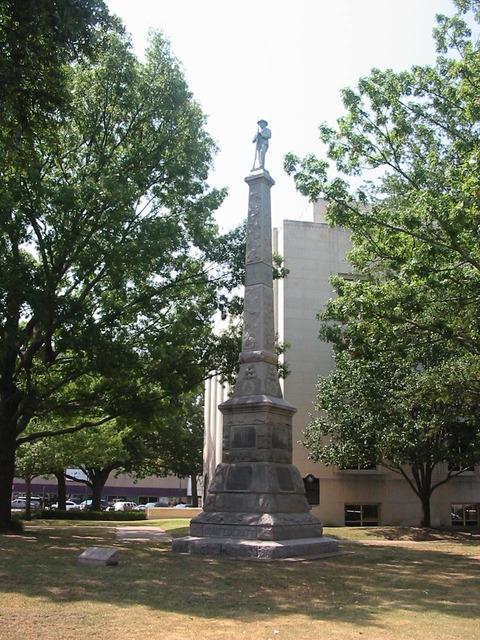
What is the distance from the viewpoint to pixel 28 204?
14703 mm

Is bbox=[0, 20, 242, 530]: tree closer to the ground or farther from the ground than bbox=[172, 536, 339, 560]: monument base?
farther from the ground

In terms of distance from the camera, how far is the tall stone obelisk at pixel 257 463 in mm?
11891

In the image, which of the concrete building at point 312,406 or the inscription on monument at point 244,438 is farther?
the concrete building at point 312,406

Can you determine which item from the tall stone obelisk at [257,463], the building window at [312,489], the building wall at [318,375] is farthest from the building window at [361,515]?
the tall stone obelisk at [257,463]

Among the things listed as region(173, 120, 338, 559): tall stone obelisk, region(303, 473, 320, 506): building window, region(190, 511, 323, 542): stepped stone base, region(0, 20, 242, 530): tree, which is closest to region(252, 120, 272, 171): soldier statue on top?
region(173, 120, 338, 559): tall stone obelisk

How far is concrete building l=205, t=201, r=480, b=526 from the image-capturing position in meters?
26.8

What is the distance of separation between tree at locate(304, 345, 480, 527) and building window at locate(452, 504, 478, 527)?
169 inches

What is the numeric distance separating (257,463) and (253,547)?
2.08 meters

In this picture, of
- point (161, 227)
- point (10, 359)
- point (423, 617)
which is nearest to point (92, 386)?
point (10, 359)

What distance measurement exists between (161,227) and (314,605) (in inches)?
408

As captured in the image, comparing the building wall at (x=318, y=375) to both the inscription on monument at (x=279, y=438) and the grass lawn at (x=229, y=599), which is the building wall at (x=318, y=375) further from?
the grass lawn at (x=229, y=599)

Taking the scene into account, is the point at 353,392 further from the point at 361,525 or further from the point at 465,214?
the point at 465,214

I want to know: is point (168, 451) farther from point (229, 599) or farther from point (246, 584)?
point (229, 599)

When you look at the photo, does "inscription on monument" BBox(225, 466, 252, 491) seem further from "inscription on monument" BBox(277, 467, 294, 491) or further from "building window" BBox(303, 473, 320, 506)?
"building window" BBox(303, 473, 320, 506)
